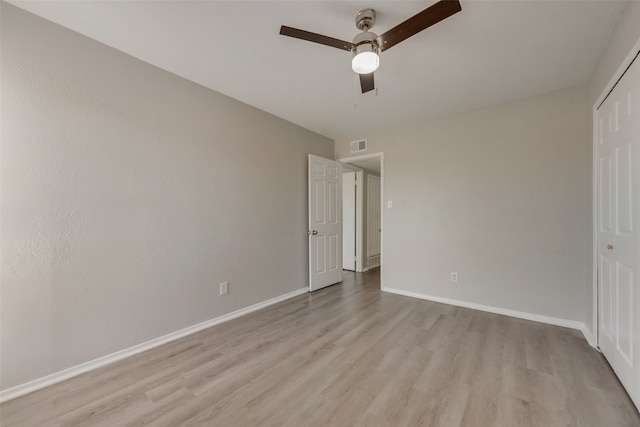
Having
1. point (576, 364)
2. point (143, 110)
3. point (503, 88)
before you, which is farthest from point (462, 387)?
point (143, 110)

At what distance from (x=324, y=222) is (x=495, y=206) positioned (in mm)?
2303

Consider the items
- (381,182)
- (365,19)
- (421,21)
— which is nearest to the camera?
(421,21)

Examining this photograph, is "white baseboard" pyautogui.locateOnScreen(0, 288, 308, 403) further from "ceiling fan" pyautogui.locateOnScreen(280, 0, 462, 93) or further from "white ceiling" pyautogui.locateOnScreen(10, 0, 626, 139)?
"ceiling fan" pyautogui.locateOnScreen(280, 0, 462, 93)

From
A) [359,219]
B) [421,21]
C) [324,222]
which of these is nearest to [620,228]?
[421,21]

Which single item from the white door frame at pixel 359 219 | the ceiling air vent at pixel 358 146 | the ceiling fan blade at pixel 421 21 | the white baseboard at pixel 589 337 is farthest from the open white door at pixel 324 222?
the white baseboard at pixel 589 337

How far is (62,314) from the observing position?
1.88m

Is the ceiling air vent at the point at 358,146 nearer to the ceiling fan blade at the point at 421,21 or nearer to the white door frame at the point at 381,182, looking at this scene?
the white door frame at the point at 381,182

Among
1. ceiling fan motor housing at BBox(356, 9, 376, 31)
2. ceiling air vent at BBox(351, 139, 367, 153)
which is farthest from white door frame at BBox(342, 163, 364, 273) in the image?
ceiling fan motor housing at BBox(356, 9, 376, 31)

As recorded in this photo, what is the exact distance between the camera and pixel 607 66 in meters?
2.03

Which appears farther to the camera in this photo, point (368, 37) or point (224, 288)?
point (224, 288)

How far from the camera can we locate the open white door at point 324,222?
3.95 m

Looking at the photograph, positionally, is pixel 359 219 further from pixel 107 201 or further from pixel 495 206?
pixel 107 201

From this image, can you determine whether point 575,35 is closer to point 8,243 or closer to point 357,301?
point 357,301

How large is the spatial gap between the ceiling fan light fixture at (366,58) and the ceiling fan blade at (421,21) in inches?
3.1
